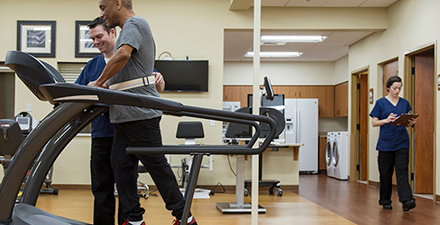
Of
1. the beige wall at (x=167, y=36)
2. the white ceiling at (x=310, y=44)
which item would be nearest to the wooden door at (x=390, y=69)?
the white ceiling at (x=310, y=44)

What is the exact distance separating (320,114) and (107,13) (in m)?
7.85

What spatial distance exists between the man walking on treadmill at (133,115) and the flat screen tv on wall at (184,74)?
347cm

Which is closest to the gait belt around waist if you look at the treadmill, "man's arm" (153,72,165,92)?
"man's arm" (153,72,165,92)

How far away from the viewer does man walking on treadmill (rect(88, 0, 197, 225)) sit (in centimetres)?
157

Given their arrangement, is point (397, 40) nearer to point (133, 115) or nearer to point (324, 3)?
point (324, 3)

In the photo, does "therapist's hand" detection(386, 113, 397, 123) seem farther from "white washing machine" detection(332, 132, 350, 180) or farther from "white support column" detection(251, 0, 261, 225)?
"white washing machine" detection(332, 132, 350, 180)

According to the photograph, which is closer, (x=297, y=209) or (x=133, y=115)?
(x=133, y=115)

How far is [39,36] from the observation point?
5340mm

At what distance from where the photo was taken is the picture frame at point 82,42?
17.5ft

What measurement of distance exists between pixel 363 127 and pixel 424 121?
5.66 feet

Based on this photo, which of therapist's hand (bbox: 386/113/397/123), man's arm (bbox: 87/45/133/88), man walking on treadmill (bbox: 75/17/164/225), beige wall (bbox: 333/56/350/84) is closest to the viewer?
man's arm (bbox: 87/45/133/88)

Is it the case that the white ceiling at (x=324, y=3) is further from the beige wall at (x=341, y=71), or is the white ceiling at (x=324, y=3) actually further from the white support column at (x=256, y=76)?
the white support column at (x=256, y=76)

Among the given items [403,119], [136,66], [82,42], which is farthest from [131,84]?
[82,42]

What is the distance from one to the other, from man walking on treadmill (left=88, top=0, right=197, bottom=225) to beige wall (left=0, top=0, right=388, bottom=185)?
3.58 meters
